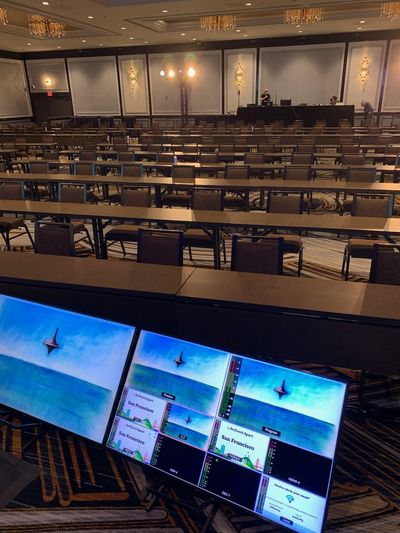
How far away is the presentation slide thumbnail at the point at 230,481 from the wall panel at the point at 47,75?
71.0 feet

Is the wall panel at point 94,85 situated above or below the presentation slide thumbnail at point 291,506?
above

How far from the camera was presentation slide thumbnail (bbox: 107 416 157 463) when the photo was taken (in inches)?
52.6

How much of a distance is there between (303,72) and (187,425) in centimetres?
1823

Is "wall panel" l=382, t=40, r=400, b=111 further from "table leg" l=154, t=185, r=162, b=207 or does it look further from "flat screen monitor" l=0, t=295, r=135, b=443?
"flat screen monitor" l=0, t=295, r=135, b=443

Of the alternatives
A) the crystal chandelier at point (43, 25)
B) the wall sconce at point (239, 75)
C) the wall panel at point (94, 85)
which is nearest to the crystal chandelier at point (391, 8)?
the wall sconce at point (239, 75)

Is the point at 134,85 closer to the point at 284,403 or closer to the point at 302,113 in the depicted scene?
the point at 302,113

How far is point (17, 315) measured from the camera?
5.29 ft

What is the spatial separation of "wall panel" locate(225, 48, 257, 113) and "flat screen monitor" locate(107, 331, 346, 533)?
17.9 meters

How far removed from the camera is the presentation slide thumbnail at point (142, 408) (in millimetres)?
1337

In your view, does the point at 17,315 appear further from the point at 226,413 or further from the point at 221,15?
the point at 221,15

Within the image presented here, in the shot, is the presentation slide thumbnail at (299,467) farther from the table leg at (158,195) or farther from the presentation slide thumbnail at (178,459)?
the table leg at (158,195)

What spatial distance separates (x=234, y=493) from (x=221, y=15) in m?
12.8

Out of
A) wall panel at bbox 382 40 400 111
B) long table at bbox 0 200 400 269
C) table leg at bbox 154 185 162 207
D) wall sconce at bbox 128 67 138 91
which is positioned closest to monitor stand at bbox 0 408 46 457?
long table at bbox 0 200 400 269

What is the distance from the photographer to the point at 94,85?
19.2 meters
